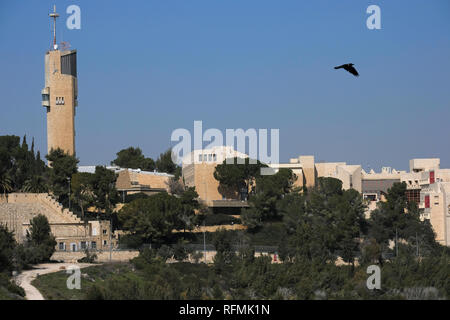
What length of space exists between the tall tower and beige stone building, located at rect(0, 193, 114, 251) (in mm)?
12595

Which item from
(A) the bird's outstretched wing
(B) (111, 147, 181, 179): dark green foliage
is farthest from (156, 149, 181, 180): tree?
(A) the bird's outstretched wing

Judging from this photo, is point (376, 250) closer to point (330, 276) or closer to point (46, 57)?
point (330, 276)

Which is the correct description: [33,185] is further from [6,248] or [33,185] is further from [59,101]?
[6,248]

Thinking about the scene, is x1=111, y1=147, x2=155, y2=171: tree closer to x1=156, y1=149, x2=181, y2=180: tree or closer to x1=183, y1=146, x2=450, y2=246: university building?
x1=156, y1=149, x2=181, y2=180: tree

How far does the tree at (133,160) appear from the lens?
359 feet

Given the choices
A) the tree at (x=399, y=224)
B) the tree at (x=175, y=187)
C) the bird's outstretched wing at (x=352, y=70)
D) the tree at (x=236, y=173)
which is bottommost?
the tree at (x=399, y=224)

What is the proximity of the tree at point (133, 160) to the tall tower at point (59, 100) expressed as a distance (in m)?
20.9

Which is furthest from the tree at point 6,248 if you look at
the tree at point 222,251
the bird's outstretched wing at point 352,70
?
the bird's outstretched wing at point 352,70

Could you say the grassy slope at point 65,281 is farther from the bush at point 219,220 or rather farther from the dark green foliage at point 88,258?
the bush at point 219,220

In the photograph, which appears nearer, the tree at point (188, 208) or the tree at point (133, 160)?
the tree at point (188, 208)

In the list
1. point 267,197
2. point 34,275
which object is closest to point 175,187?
point 267,197

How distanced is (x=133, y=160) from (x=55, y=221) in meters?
35.5

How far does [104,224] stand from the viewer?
76125 mm
